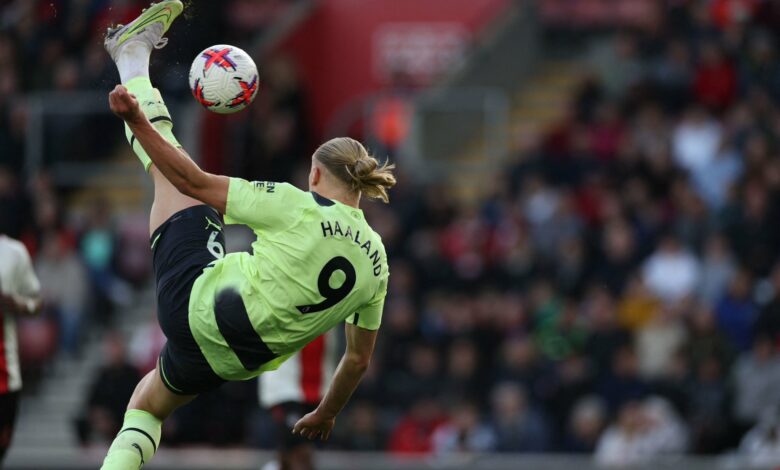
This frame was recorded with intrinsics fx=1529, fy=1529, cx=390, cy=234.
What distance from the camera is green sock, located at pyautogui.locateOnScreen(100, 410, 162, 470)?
25.9 ft

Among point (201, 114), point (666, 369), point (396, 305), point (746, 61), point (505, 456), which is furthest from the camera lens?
point (201, 114)

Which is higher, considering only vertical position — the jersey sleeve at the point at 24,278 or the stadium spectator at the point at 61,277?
the jersey sleeve at the point at 24,278

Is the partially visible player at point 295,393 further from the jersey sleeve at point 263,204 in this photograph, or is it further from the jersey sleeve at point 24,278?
the jersey sleeve at point 263,204

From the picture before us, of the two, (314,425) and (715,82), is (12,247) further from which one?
(715,82)

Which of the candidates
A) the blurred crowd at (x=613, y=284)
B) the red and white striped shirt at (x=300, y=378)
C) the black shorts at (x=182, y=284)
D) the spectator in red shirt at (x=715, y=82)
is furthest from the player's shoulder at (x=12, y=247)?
the spectator in red shirt at (x=715, y=82)

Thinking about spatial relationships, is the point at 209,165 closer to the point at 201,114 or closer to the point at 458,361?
the point at 201,114

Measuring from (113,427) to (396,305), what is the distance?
3.15 m

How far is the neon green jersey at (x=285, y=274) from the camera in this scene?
769cm

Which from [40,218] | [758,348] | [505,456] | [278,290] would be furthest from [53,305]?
[278,290]

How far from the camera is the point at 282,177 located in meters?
18.4

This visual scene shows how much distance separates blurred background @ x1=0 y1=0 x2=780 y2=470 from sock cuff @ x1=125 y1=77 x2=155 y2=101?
11.1ft

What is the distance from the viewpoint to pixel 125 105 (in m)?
7.54

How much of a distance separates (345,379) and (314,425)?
13.4 inches

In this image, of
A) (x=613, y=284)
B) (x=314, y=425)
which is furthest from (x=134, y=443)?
(x=613, y=284)
